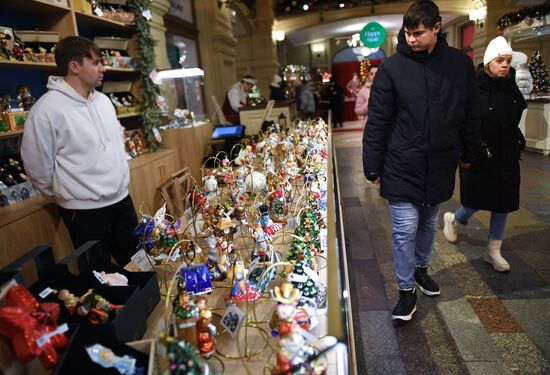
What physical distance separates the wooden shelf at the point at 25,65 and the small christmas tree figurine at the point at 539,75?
28.6ft

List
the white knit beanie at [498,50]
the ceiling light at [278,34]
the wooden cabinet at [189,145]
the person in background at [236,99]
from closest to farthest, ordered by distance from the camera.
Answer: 1. the white knit beanie at [498,50]
2. the wooden cabinet at [189,145]
3. the person in background at [236,99]
4. the ceiling light at [278,34]

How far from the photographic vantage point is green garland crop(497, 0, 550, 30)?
682 centimetres

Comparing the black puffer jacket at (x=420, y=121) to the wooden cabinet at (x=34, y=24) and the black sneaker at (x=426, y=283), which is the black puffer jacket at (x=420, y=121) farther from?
the wooden cabinet at (x=34, y=24)

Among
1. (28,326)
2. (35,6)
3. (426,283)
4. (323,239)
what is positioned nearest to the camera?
(28,326)

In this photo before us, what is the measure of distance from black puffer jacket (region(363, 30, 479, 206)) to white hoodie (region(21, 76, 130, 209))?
4.62 ft

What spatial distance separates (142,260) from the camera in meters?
1.53

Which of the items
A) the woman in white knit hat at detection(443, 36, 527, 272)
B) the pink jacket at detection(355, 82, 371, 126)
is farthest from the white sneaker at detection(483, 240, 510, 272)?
the pink jacket at detection(355, 82, 371, 126)

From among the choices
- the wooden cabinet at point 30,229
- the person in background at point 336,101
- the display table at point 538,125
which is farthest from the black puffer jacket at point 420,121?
the person in background at point 336,101

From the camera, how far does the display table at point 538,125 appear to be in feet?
20.7

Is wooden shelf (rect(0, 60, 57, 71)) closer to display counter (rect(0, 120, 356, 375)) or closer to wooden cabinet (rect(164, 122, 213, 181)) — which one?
wooden cabinet (rect(164, 122, 213, 181))

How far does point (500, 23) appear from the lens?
7676 mm

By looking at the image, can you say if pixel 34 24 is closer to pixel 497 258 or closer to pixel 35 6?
pixel 35 6

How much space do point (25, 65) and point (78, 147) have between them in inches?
44.7

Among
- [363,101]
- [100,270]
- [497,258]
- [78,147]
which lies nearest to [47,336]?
[100,270]
